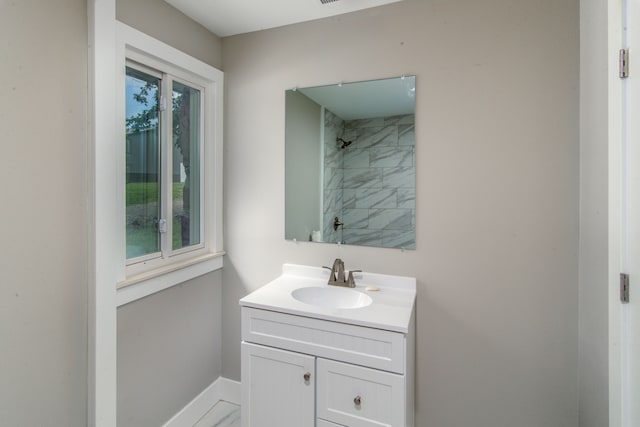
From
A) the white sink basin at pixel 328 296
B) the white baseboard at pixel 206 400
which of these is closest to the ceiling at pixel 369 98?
the white sink basin at pixel 328 296

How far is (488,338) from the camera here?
1.62m

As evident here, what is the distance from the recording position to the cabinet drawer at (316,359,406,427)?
1.30 metres

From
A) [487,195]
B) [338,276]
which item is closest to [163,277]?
[338,276]

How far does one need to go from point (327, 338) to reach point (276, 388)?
1.21 feet

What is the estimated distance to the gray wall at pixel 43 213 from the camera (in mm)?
1121

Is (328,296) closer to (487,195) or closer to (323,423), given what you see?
(323,423)

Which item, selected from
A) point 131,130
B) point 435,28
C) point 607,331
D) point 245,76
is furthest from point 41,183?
point 607,331

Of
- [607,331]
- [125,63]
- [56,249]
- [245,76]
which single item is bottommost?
[607,331]

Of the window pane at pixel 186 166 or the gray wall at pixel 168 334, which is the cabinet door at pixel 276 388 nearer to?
the gray wall at pixel 168 334

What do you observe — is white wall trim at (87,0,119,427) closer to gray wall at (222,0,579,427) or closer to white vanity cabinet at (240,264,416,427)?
white vanity cabinet at (240,264,416,427)

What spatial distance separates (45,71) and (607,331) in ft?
7.57

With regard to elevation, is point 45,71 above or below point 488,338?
above

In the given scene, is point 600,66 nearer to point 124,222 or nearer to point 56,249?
point 124,222

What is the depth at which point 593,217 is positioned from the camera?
133 cm
